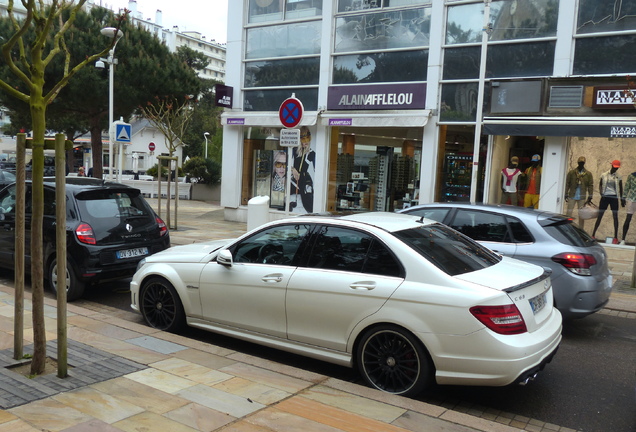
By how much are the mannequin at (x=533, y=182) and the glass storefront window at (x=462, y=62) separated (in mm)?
2564

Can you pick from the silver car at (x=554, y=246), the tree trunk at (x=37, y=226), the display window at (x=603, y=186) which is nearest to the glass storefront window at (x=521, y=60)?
the display window at (x=603, y=186)

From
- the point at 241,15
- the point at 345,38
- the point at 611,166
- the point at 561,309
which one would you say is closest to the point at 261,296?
the point at 561,309

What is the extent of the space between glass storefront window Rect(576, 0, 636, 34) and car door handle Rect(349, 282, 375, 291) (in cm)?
1078

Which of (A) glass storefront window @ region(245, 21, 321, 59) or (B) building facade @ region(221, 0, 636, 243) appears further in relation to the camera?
(A) glass storefront window @ region(245, 21, 321, 59)

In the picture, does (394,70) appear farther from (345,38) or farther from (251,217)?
(251,217)

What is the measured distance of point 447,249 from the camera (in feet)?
16.5

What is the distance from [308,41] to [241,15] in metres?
2.83

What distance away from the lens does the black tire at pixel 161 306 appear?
19.8 ft

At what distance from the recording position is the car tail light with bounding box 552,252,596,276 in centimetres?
650

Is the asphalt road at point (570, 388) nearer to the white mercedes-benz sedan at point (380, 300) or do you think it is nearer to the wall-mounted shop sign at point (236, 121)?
A: the white mercedes-benz sedan at point (380, 300)

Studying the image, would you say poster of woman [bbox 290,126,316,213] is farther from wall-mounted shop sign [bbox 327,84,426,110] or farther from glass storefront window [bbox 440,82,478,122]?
glass storefront window [bbox 440,82,478,122]

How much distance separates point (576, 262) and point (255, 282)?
3.72 m

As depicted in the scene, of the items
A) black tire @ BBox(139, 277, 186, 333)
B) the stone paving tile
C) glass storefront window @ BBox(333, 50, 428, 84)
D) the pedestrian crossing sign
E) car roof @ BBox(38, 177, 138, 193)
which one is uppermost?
glass storefront window @ BBox(333, 50, 428, 84)

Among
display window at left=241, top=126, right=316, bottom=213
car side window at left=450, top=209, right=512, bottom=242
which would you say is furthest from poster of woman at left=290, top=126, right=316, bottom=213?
car side window at left=450, top=209, right=512, bottom=242
